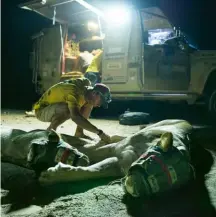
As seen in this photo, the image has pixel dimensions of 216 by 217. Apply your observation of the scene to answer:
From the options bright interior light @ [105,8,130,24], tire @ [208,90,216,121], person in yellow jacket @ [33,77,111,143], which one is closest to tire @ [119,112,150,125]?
tire @ [208,90,216,121]

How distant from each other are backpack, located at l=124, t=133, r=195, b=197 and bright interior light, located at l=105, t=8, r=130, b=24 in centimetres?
480

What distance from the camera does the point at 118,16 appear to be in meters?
6.70

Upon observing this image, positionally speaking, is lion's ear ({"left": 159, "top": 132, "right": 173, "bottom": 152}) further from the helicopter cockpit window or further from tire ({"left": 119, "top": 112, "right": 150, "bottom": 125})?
the helicopter cockpit window

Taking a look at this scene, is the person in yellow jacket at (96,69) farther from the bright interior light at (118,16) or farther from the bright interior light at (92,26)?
the bright interior light at (92,26)

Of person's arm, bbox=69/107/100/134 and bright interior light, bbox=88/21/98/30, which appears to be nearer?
person's arm, bbox=69/107/100/134

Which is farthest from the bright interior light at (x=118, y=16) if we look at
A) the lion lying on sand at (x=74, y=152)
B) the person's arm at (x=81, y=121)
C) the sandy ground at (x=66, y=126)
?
the lion lying on sand at (x=74, y=152)

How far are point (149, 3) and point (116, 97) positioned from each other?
7.76 m

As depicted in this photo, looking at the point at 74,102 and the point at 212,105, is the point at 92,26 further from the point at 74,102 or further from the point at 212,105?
the point at 74,102

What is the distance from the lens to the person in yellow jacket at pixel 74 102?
11.4ft

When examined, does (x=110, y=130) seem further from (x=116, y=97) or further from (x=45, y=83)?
(x=45, y=83)

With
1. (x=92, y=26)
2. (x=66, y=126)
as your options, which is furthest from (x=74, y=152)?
(x=92, y=26)

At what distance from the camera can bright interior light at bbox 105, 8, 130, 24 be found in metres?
6.53

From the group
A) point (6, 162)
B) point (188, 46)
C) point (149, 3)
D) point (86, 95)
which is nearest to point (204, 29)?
point (149, 3)

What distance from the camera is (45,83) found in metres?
7.64
